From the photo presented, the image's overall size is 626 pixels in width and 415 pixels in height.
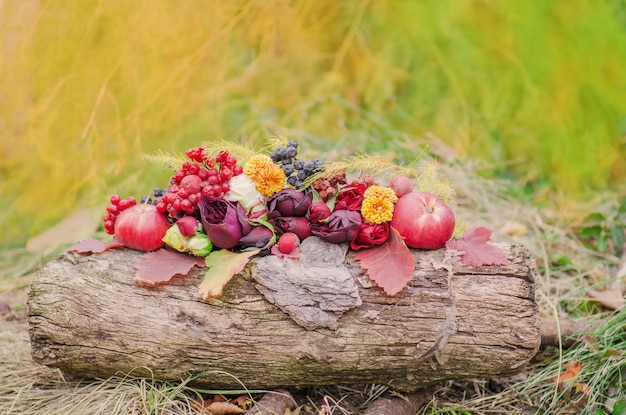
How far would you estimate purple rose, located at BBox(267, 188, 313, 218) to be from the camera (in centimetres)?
191

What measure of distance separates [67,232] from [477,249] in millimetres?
2394

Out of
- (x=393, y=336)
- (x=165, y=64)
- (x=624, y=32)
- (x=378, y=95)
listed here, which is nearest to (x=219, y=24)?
(x=165, y=64)

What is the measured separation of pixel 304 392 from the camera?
2080 millimetres

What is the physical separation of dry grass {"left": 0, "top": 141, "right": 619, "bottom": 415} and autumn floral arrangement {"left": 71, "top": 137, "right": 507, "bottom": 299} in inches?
15.2

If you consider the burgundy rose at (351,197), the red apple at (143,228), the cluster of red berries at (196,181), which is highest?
the cluster of red berries at (196,181)

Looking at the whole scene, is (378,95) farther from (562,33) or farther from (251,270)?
(251,270)

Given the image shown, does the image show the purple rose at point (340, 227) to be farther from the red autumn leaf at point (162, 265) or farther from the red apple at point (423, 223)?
the red autumn leaf at point (162, 265)

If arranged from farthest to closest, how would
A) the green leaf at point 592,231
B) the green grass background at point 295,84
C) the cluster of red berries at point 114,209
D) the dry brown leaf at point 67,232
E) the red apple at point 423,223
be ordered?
the green grass background at point 295,84
the dry brown leaf at point 67,232
the green leaf at point 592,231
the cluster of red berries at point 114,209
the red apple at point 423,223

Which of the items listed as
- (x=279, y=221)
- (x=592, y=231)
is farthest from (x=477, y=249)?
(x=592, y=231)

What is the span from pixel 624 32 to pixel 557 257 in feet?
5.66

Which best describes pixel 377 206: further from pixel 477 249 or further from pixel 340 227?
pixel 477 249

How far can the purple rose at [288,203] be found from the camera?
1.91m

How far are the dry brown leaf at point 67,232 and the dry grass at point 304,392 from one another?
0.30 m

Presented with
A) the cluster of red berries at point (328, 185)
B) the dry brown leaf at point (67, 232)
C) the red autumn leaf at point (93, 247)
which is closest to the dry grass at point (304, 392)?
the dry brown leaf at point (67, 232)
